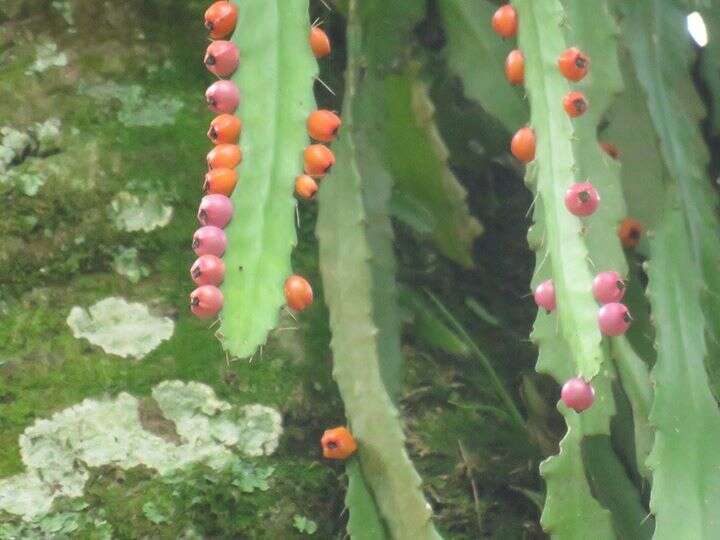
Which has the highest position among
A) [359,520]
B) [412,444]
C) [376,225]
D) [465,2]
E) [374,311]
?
[465,2]

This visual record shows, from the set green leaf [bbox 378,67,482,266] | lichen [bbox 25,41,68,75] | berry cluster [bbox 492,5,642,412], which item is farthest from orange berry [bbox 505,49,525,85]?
lichen [bbox 25,41,68,75]

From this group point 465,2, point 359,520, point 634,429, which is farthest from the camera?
point 465,2

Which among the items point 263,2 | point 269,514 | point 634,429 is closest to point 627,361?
point 634,429

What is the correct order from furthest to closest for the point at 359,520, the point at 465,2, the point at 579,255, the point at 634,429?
the point at 465,2 < the point at 634,429 < the point at 359,520 < the point at 579,255

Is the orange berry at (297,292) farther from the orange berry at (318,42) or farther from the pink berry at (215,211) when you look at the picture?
the orange berry at (318,42)

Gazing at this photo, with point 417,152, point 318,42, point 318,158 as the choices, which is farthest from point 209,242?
point 417,152

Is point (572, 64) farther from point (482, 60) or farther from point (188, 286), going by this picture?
point (188, 286)

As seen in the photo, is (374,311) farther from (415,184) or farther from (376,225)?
(415,184)

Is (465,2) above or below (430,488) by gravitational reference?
above
